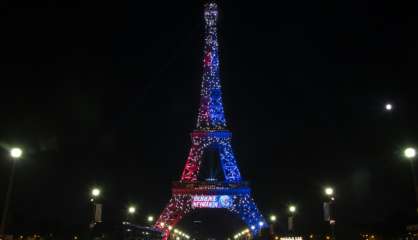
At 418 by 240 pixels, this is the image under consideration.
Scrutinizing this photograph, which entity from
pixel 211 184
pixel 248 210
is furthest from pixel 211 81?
pixel 248 210

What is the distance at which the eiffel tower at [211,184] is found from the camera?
7712 centimetres

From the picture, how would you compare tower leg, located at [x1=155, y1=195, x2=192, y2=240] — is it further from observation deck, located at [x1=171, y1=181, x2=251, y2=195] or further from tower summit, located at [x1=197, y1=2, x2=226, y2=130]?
tower summit, located at [x1=197, y1=2, x2=226, y2=130]

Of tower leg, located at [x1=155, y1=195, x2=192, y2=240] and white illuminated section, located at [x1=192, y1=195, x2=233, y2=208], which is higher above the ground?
white illuminated section, located at [x1=192, y1=195, x2=233, y2=208]

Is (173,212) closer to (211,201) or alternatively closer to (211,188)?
(211,201)

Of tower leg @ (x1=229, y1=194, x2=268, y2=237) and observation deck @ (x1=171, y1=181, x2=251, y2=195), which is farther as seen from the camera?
tower leg @ (x1=229, y1=194, x2=268, y2=237)

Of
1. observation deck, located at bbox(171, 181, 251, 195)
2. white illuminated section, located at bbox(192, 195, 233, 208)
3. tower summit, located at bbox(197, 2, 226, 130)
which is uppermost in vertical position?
tower summit, located at bbox(197, 2, 226, 130)

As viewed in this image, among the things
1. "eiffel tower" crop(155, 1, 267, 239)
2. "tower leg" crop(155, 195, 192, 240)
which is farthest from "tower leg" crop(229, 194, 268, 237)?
"tower leg" crop(155, 195, 192, 240)

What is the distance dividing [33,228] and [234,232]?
3813 inches

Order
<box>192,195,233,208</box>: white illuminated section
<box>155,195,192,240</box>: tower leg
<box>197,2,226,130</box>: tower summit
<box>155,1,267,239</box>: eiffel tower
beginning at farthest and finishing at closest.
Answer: <box>197,2,226,130</box>: tower summit, <box>192,195,233,208</box>: white illuminated section, <box>155,1,267,239</box>: eiffel tower, <box>155,195,192,240</box>: tower leg

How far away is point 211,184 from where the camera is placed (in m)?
78.5

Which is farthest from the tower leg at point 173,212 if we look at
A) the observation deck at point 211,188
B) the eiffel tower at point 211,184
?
the observation deck at point 211,188

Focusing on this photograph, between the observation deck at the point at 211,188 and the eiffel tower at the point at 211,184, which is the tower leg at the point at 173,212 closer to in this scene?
the eiffel tower at the point at 211,184

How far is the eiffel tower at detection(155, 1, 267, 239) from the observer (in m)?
77.1

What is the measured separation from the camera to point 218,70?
291ft
